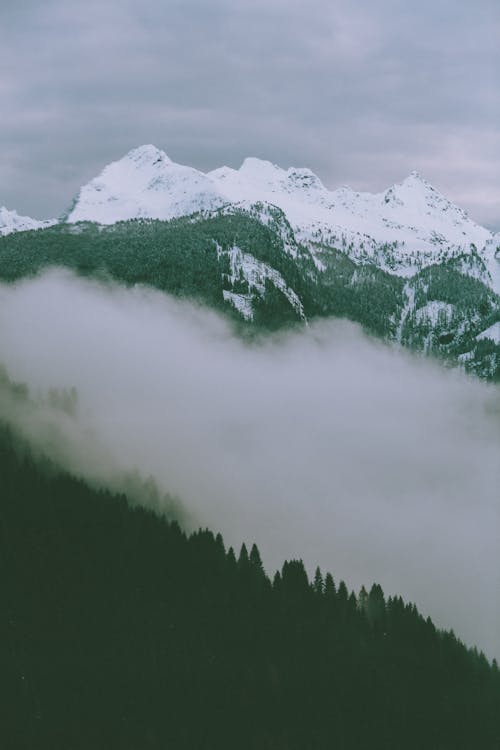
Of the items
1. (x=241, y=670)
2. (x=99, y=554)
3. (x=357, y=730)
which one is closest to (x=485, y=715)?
(x=357, y=730)

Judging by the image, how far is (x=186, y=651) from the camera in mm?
130250

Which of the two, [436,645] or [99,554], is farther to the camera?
[436,645]

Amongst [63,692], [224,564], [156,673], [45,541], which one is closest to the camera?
[63,692]

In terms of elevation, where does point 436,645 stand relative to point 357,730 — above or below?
above

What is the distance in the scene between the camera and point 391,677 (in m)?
146

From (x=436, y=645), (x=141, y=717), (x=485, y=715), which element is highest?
(x=436, y=645)

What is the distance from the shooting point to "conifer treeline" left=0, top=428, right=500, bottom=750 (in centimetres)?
11650

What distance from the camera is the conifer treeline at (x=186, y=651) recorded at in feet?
382

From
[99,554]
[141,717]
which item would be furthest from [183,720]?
[99,554]

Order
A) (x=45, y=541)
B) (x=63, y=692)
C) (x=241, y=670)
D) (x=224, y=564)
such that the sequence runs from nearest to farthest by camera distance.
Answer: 1. (x=63, y=692)
2. (x=241, y=670)
3. (x=45, y=541)
4. (x=224, y=564)

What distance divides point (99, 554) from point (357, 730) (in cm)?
5994

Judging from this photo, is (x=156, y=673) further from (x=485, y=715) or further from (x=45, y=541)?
(x=485, y=715)

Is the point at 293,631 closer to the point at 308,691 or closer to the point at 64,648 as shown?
the point at 308,691

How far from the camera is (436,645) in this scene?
161500mm
